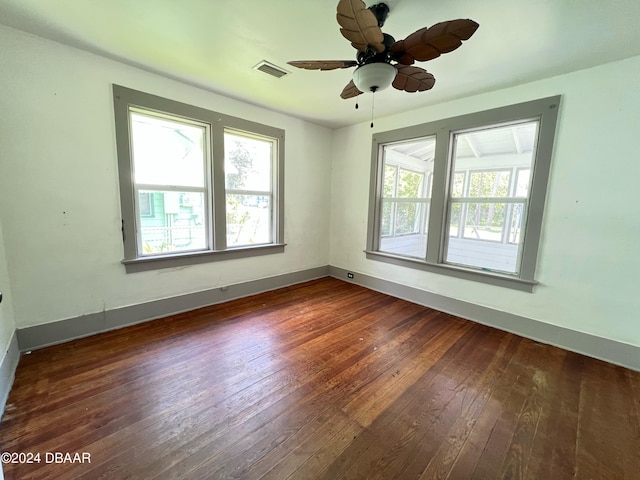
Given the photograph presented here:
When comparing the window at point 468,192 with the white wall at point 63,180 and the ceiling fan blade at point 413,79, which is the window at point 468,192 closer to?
the ceiling fan blade at point 413,79

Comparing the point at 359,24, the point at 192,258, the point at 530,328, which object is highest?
the point at 359,24

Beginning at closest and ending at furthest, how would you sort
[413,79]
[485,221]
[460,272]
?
1. [413,79]
2. [485,221]
3. [460,272]

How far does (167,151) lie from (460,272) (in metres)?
3.72

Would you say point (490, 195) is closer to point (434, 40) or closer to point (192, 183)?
point (434, 40)

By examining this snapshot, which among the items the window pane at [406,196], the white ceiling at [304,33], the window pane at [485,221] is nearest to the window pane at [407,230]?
the window pane at [406,196]

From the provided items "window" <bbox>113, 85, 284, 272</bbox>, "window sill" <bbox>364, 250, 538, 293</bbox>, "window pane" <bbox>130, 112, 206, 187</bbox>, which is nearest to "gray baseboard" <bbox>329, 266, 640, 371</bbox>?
"window sill" <bbox>364, 250, 538, 293</bbox>

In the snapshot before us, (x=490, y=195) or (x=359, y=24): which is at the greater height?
(x=359, y=24)

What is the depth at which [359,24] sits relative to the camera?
1.31 metres

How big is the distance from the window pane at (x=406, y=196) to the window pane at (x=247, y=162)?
1770mm

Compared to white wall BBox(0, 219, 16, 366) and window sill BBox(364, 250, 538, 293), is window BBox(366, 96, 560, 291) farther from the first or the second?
white wall BBox(0, 219, 16, 366)

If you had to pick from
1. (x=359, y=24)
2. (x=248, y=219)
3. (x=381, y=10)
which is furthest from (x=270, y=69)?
(x=248, y=219)

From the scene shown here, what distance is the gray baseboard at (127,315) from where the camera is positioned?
7.45 feet

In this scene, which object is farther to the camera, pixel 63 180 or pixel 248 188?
pixel 248 188

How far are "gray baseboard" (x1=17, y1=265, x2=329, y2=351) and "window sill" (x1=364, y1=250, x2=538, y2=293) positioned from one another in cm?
172
